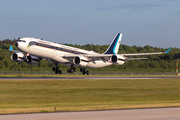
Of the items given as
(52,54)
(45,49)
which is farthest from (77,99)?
(52,54)

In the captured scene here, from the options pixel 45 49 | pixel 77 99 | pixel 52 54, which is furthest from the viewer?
pixel 52 54

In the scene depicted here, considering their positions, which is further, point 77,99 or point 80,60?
point 80,60

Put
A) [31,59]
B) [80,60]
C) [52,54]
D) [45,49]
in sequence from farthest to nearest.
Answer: [80,60] → [31,59] → [52,54] → [45,49]

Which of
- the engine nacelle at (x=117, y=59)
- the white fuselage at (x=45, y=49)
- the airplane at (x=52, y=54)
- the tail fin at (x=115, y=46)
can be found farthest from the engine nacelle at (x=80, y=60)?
the tail fin at (x=115, y=46)

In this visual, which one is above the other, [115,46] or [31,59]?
[115,46]

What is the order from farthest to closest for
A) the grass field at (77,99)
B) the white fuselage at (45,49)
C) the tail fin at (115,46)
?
1. the tail fin at (115,46)
2. the white fuselage at (45,49)
3. the grass field at (77,99)

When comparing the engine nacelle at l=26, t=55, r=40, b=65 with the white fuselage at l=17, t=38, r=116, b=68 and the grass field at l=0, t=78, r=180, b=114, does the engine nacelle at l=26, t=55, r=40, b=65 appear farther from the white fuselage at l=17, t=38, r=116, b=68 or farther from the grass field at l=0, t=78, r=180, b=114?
the grass field at l=0, t=78, r=180, b=114

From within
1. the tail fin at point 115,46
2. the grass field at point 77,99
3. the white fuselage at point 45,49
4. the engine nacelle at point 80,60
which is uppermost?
the tail fin at point 115,46

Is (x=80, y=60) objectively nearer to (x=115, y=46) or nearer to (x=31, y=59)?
(x=31, y=59)

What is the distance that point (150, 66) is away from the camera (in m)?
137

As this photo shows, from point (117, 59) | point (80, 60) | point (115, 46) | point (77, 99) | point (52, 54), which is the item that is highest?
point (115, 46)

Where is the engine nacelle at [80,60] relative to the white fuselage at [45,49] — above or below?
below

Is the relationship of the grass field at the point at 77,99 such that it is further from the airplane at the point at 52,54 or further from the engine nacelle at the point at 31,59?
the engine nacelle at the point at 31,59

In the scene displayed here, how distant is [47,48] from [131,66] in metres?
75.4
